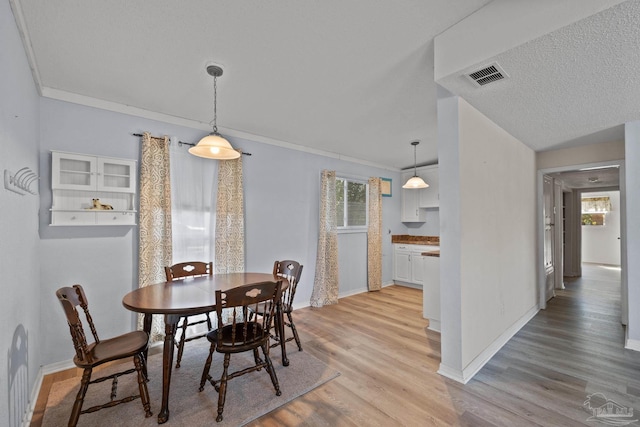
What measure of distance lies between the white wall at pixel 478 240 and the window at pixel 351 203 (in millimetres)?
2585

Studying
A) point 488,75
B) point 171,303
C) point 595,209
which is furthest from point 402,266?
point 595,209

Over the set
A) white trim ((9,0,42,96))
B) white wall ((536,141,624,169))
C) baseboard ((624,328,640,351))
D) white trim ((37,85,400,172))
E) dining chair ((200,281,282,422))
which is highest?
white trim ((9,0,42,96))

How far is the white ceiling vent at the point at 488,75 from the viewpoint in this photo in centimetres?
191

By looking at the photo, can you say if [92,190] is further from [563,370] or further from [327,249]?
[563,370]

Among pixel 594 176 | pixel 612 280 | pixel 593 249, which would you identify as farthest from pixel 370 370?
pixel 593 249

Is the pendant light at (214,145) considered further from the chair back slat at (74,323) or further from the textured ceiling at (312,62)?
the chair back slat at (74,323)

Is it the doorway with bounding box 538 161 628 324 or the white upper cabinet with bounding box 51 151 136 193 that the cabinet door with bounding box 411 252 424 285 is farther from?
the white upper cabinet with bounding box 51 151 136 193

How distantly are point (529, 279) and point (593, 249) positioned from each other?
22.4 ft

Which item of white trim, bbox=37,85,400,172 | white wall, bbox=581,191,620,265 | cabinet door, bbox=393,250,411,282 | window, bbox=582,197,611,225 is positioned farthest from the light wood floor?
window, bbox=582,197,611,225

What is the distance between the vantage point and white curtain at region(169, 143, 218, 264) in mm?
3254

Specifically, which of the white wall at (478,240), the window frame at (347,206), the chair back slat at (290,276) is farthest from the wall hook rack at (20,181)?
the window frame at (347,206)

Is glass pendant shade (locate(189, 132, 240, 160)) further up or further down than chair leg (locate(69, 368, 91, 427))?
further up

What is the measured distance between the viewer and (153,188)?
119 inches

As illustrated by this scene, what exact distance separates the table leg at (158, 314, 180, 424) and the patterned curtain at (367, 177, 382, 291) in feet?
13.1
